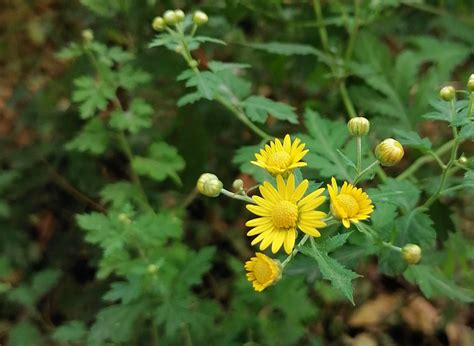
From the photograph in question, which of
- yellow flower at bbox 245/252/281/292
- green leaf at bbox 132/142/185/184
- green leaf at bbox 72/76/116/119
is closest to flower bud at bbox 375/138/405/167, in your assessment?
yellow flower at bbox 245/252/281/292

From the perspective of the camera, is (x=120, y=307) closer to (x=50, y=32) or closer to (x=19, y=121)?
(x=19, y=121)

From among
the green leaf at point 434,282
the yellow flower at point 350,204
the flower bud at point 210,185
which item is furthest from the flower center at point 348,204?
the green leaf at point 434,282

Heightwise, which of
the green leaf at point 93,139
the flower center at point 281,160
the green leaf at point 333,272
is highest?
the flower center at point 281,160

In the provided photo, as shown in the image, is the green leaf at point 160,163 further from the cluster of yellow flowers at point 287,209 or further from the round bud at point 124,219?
the cluster of yellow flowers at point 287,209

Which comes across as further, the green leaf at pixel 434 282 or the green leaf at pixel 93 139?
the green leaf at pixel 93 139

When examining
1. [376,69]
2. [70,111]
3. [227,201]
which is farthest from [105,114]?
[376,69]

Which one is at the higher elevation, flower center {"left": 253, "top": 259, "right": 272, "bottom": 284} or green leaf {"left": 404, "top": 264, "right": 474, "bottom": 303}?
flower center {"left": 253, "top": 259, "right": 272, "bottom": 284}

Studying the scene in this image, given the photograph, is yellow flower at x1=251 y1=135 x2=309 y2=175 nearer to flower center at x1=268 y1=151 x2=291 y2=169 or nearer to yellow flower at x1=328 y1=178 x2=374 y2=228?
flower center at x1=268 y1=151 x2=291 y2=169
